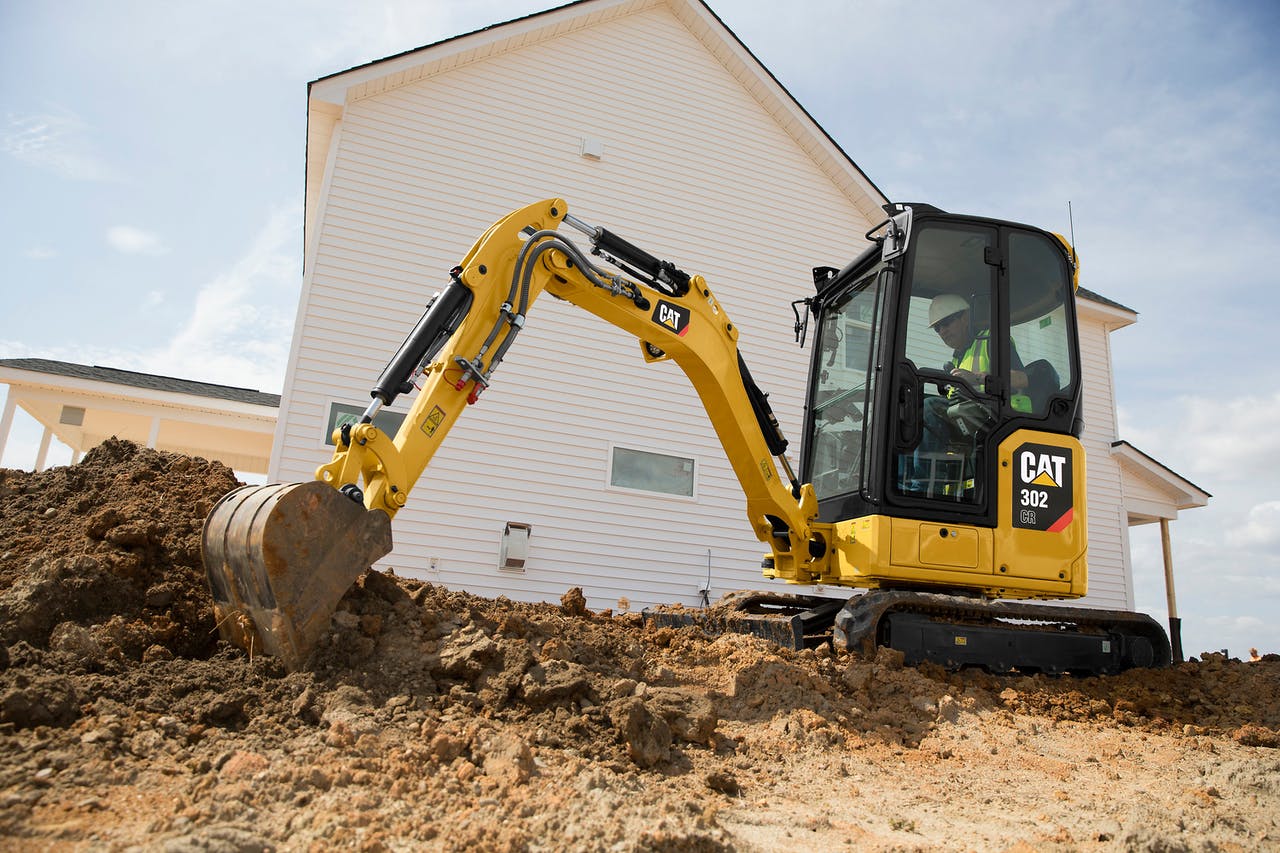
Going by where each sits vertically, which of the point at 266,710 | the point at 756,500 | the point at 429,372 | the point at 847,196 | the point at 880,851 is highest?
the point at 847,196

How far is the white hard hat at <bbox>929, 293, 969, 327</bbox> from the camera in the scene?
6.14 m

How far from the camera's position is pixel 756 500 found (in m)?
6.39

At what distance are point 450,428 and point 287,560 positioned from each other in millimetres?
1606

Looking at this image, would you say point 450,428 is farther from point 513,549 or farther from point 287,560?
point 513,549

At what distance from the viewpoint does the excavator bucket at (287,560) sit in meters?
3.96

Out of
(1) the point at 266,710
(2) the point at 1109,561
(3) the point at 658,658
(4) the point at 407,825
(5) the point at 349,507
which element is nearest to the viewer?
Result: (4) the point at 407,825

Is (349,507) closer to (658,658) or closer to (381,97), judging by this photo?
(658,658)

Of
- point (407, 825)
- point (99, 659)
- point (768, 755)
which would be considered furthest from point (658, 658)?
Answer: point (99, 659)

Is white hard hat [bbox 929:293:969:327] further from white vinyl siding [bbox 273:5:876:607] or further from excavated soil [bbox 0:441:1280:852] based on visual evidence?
white vinyl siding [bbox 273:5:876:607]

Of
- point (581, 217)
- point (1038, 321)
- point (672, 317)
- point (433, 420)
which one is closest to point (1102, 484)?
point (1038, 321)

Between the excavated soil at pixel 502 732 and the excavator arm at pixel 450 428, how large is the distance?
0.31 metres

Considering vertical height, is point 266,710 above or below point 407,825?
above

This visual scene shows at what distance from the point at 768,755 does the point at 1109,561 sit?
12784 millimetres

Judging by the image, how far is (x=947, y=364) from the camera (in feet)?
19.6
